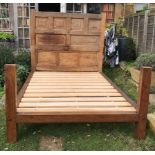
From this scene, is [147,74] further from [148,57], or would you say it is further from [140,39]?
[140,39]

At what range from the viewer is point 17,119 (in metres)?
3.35

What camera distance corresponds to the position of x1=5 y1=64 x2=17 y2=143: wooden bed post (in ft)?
10.5

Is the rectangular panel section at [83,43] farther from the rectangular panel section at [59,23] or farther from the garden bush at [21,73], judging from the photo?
the garden bush at [21,73]

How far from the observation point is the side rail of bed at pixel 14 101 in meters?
3.21

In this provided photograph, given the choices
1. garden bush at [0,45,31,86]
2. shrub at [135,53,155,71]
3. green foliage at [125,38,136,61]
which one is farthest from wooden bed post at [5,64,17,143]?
green foliage at [125,38,136,61]

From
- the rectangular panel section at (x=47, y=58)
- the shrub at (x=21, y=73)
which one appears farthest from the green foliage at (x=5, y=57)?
the rectangular panel section at (x=47, y=58)

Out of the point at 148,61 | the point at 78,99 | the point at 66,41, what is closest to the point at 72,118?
the point at 78,99

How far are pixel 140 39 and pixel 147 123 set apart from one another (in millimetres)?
4172

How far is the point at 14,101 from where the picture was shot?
3289 mm

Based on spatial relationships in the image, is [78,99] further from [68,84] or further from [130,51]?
[130,51]

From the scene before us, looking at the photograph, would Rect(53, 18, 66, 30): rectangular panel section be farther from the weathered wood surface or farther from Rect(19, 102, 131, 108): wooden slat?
Rect(19, 102, 131, 108): wooden slat
